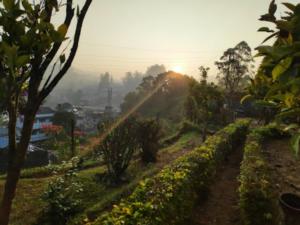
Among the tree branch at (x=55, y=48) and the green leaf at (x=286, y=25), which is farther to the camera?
the tree branch at (x=55, y=48)

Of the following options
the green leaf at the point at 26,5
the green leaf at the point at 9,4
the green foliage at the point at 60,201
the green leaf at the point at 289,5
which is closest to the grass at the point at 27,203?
the green foliage at the point at 60,201

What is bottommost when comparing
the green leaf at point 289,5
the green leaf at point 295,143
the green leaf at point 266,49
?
the green leaf at point 295,143

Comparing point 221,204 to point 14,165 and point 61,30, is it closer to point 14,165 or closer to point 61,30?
point 14,165

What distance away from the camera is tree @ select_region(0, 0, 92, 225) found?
212 cm

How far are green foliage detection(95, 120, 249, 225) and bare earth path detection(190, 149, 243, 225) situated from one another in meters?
0.49

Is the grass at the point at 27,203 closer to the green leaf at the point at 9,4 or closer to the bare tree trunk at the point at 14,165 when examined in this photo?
the bare tree trunk at the point at 14,165

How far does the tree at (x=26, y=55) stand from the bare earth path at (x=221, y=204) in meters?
5.74

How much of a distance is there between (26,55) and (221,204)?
27.2 ft

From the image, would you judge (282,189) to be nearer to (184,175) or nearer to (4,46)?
(184,175)

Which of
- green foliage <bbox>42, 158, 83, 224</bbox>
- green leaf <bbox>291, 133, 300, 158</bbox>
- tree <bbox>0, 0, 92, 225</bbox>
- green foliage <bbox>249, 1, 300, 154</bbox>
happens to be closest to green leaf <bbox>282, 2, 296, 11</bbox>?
green foliage <bbox>249, 1, 300, 154</bbox>

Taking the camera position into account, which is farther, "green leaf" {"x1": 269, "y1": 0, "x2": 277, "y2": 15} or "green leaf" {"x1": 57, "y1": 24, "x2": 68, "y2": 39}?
"green leaf" {"x1": 57, "y1": 24, "x2": 68, "y2": 39}

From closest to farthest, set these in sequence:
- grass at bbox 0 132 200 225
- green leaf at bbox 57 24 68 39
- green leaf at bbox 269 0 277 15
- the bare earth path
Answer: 1. green leaf at bbox 269 0 277 15
2. green leaf at bbox 57 24 68 39
3. the bare earth path
4. grass at bbox 0 132 200 225

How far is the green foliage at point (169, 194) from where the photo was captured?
4715mm

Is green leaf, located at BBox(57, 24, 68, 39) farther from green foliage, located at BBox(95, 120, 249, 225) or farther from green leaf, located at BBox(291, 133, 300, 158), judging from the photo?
green foliage, located at BBox(95, 120, 249, 225)
